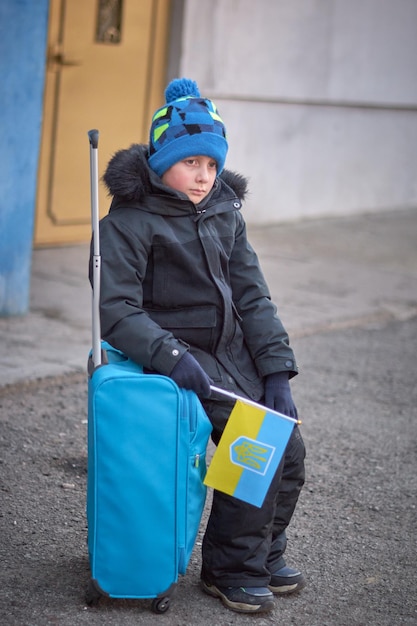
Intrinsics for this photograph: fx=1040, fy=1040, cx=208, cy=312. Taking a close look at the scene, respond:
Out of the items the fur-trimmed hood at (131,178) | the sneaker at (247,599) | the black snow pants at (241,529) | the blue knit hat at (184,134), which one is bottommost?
the sneaker at (247,599)

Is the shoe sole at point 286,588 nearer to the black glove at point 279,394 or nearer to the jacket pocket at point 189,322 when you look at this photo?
the black glove at point 279,394

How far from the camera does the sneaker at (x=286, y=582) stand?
10.6 ft

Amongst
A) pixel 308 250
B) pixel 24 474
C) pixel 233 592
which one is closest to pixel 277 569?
pixel 233 592

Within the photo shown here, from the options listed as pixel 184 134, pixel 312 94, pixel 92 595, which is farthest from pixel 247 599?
pixel 312 94

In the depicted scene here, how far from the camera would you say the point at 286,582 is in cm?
324

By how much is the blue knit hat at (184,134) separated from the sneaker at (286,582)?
1293 mm

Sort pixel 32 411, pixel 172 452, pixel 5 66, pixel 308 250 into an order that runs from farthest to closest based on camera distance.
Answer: pixel 308 250 < pixel 5 66 < pixel 32 411 < pixel 172 452

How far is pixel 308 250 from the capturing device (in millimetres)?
9000

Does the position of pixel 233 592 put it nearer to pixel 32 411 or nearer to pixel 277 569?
pixel 277 569

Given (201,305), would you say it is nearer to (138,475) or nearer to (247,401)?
(247,401)

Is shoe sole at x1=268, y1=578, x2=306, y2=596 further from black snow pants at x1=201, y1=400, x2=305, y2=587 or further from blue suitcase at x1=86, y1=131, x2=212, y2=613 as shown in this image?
blue suitcase at x1=86, y1=131, x2=212, y2=613

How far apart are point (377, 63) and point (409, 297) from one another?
12.9ft

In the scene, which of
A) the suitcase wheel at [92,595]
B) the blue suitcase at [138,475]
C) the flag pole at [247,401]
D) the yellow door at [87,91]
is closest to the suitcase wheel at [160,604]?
the blue suitcase at [138,475]

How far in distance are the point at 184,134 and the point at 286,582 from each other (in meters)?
1.41
